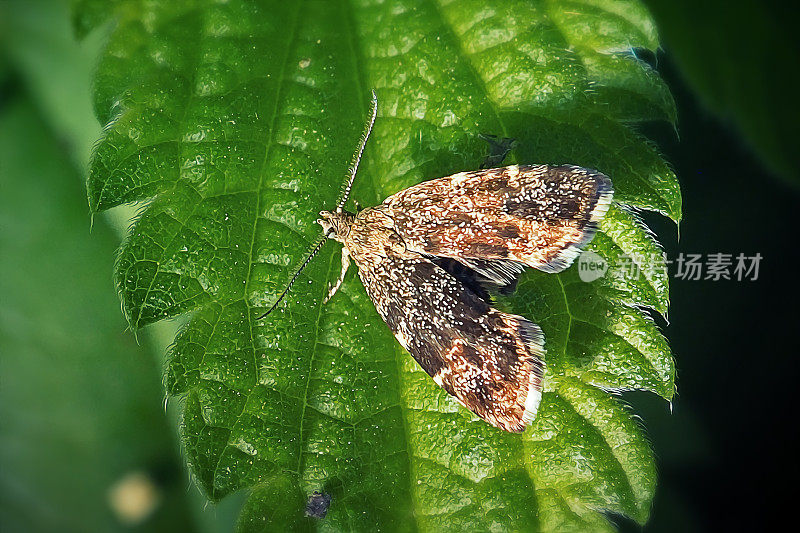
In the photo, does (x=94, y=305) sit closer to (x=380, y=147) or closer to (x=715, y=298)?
(x=380, y=147)

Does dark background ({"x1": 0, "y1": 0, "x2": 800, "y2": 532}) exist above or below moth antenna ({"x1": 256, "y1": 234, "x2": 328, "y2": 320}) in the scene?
below

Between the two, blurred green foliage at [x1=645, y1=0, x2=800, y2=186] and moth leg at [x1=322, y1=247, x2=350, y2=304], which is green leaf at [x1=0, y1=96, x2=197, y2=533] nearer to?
moth leg at [x1=322, y1=247, x2=350, y2=304]

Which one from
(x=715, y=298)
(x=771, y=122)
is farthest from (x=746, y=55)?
(x=715, y=298)

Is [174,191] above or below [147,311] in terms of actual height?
above

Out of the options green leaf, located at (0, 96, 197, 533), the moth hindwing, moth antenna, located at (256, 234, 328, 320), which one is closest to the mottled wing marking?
the moth hindwing

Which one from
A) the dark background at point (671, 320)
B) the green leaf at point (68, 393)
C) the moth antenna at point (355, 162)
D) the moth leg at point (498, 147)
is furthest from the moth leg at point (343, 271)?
the green leaf at point (68, 393)

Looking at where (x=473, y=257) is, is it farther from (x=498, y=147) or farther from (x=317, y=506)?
(x=317, y=506)

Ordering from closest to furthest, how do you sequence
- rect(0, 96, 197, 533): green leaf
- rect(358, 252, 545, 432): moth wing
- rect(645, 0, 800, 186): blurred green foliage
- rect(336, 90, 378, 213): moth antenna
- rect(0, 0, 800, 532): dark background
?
rect(358, 252, 545, 432): moth wing < rect(336, 90, 378, 213): moth antenna < rect(645, 0, 800, 186): blurred green foliage < rect(0, 0, 800, 532): dark background < rect(0, 96, 197, 533): green leaf

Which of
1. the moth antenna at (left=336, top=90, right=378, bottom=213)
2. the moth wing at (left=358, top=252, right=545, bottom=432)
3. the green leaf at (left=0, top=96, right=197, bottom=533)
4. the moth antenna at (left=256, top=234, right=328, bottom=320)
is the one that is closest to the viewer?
the moth wing at (left=358, top=252, right=545, bottom=432)
